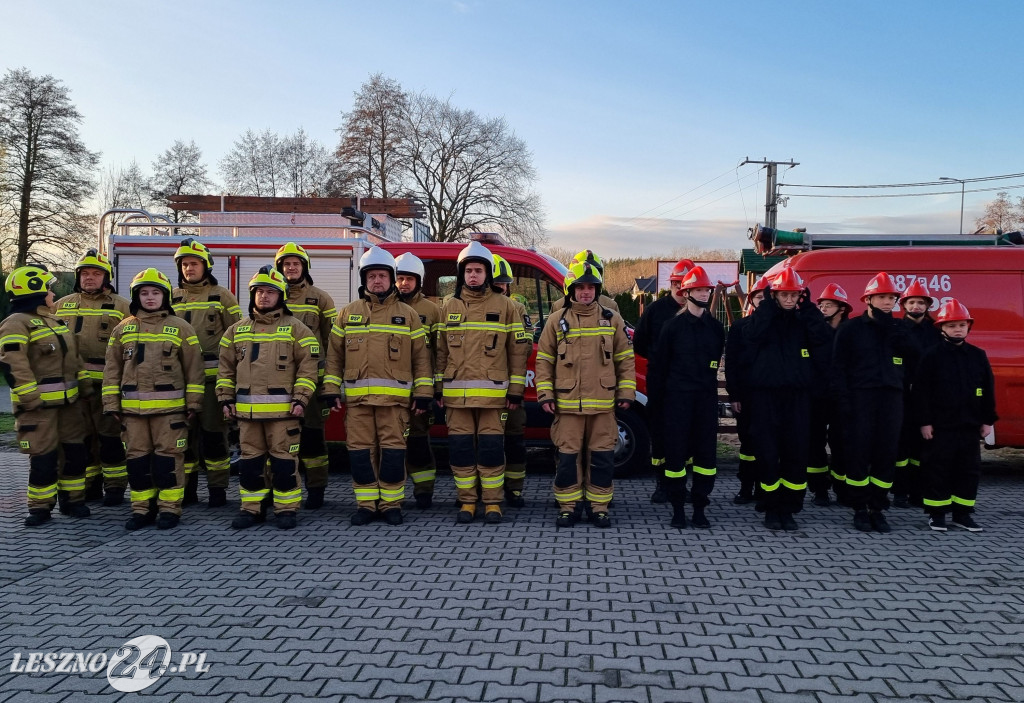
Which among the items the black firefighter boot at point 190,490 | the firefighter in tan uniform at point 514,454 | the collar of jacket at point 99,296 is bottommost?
the black firefighter boot at point 190,490

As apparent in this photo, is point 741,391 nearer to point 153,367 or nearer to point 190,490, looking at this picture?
point 153,367

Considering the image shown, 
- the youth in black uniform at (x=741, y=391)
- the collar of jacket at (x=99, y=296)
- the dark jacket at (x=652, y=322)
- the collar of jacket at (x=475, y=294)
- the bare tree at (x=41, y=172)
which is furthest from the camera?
the bare tree at (x=41, y=172)

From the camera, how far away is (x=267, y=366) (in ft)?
17.5

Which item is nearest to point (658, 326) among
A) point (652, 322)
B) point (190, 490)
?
point (652, 322)

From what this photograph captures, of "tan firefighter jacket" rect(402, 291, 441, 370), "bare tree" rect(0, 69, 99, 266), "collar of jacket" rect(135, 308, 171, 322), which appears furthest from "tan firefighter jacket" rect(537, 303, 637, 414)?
"bare tree" rect(0, 69, 99, 266)

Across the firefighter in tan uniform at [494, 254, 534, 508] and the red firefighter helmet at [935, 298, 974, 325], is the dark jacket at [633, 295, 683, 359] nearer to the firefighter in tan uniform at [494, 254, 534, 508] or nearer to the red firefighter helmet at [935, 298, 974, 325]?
the firefighter in tan uniform at [494, 254, 534, 508]

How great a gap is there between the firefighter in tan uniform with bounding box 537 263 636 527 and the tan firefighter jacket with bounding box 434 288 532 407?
0.21 m

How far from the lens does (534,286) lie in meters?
7.03

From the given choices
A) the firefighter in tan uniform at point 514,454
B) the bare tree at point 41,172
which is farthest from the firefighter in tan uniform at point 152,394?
the bare tree at point 41,172

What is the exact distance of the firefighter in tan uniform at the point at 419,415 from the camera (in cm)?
586

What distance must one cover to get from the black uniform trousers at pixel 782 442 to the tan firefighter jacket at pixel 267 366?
3.45 m

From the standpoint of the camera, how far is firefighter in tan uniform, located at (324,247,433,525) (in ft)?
18.0

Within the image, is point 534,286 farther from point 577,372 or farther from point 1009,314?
point 1009,314

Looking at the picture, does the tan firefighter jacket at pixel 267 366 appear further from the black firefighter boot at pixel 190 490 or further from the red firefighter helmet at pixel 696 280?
the red firefighter helmet at pixel 696 280
